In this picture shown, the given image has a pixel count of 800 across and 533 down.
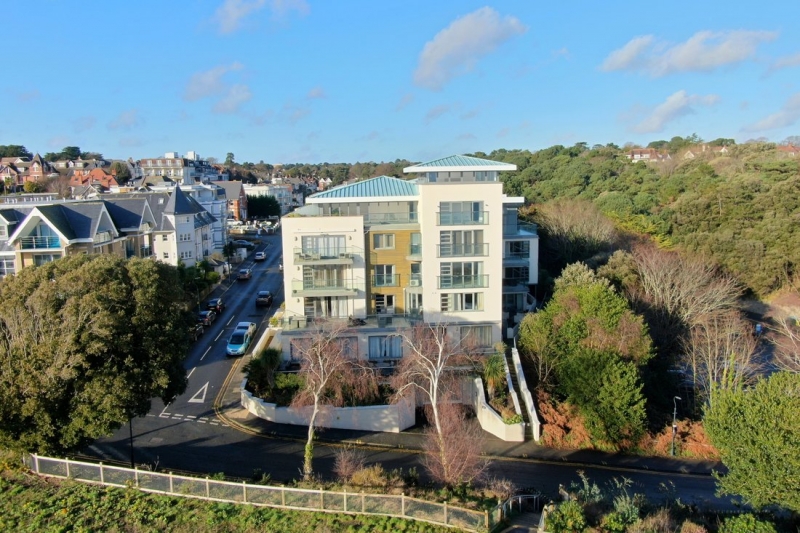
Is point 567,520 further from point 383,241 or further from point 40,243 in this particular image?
point 40,243

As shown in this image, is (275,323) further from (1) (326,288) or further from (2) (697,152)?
(2) (697,152)

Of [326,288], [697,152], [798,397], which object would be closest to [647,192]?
[697,152]

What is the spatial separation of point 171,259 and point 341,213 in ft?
75.2

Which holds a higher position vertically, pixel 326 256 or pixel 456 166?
pixel 456 166

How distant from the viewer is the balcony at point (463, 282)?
30.2 meters

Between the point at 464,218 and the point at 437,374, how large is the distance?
1163 cm

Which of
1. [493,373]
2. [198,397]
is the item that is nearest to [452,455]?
[493,373]

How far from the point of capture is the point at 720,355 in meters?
31.0

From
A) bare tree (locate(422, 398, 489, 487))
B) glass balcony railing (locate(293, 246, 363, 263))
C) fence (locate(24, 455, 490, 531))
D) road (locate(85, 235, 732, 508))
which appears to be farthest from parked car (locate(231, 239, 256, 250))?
bare tree (locate(422, 398, 489, 487))

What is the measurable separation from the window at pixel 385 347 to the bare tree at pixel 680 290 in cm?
1555

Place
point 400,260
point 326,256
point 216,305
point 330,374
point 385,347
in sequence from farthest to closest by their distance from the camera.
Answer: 1. point 216,305
2. point 400,260
3. point 326,256
4. point 385,347
5. point 330,374

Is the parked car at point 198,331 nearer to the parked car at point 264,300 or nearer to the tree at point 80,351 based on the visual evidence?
the parked car at point 264,300

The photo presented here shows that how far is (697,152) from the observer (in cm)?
9788

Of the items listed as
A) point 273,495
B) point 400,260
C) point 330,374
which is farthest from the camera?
point 400,260
